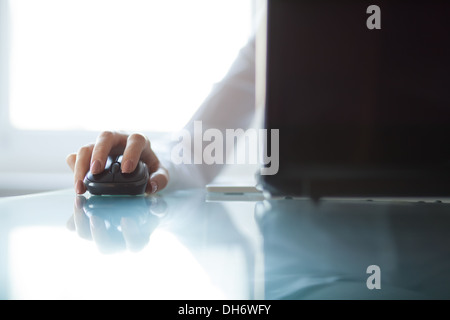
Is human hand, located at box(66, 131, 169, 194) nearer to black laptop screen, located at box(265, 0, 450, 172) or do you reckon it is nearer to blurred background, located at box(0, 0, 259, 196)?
black laptop screen, located at box(265, 0, 450, 172)

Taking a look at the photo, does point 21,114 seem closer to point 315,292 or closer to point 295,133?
point 295,133

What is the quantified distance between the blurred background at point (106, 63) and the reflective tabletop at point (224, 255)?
3.46ft

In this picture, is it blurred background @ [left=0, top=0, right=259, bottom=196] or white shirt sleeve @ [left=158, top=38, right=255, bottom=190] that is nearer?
white shirt sleeve @ [left=158, top=38, right=255, bottom=190]

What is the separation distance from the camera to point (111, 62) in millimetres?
1428

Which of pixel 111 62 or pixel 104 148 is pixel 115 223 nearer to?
pixel 104 148

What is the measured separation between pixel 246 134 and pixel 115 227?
1.09m

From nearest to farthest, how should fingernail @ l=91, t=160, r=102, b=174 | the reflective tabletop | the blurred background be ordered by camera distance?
1. the reflective tabletop
2. fingernail @ l=91, t=160, r=102, b=174
3. the blurred background

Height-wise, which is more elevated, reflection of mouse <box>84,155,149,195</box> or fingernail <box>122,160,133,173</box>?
fingernail <box>122,160,133,173</box>

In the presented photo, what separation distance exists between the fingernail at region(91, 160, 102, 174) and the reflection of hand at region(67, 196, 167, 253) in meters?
Result: 0.06

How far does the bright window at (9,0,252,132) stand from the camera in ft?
4.63

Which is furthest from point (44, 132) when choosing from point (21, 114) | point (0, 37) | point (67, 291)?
point (67, 291)

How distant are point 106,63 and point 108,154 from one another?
0.94 meters

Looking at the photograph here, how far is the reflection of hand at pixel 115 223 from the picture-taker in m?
Result: 0.25

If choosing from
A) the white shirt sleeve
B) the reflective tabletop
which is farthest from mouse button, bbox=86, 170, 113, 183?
the white shirt sleeve
